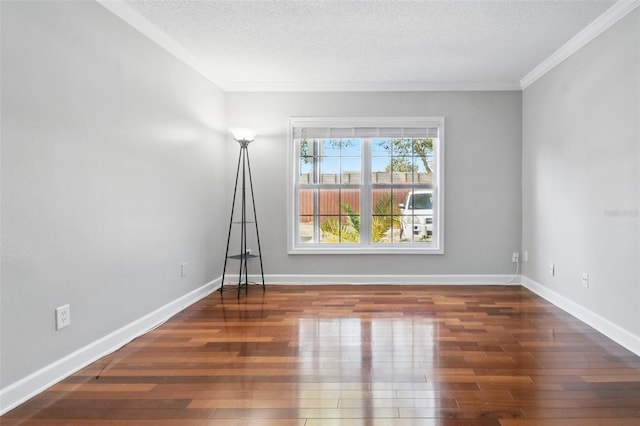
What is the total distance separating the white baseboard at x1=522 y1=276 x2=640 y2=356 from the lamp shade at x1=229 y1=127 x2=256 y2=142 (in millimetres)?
3614

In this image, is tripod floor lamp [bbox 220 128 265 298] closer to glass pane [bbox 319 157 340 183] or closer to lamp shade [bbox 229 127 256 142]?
lamp shade [bbox 229 127 256 142]

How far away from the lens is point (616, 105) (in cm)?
295

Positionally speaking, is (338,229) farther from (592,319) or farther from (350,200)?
(592,319)

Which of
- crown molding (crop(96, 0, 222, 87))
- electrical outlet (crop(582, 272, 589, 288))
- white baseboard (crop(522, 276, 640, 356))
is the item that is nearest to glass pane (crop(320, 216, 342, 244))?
crown molding (crop(96, 0, 222, 87))

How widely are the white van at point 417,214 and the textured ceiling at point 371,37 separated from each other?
4.55 feet

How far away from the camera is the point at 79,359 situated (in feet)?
8.02

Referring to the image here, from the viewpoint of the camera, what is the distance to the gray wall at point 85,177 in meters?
2.01

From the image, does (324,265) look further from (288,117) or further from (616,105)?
(616,105)

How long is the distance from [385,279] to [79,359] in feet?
10.9

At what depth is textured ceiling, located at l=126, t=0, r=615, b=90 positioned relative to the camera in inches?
113

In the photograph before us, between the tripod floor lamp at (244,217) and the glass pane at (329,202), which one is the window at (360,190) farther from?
the tripod floor lamp at (244,217)

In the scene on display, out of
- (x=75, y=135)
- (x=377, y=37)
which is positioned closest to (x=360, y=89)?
(x=377, y=37)

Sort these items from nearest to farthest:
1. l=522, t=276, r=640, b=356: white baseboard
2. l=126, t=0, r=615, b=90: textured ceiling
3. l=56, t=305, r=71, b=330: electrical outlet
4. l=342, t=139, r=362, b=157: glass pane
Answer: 1. l=56, t=305, r=71, b=330: electrical outlet
2. l=522, t=276, r=640, b=356: white baseboard
3. l=126, t=0, r=615, b=90: textured ceiling
4. l=342, t=139, r=362, b=157: glass pane

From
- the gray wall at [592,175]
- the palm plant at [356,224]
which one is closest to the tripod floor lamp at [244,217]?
the palm plant at [356,224]
